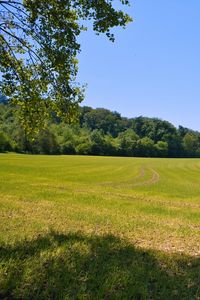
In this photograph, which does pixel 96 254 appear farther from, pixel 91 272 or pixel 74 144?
pixel 74 144

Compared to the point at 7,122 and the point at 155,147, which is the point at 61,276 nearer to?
the point at 7,122

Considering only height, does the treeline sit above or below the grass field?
above

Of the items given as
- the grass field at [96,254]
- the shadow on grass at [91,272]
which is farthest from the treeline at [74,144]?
the shadow on grass at [91,272]

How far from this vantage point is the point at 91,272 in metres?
6.63

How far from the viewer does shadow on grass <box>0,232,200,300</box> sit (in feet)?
19.1

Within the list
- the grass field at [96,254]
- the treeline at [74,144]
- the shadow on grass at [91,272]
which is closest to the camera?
the shadow on grass at [91,272]

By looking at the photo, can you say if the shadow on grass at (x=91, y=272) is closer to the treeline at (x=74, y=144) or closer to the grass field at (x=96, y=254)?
the grass field at (x=96, y=254)

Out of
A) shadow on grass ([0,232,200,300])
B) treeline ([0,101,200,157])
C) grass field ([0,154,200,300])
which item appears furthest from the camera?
treeline ([0,101,200,157])

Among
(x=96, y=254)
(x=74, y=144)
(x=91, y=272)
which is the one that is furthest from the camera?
→ (x=74, y=144)

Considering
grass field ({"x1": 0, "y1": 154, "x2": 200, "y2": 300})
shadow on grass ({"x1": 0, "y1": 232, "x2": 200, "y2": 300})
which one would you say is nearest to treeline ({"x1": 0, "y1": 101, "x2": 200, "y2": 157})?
grass field ({"x1": 0, "y1": 154, "x2": 200, "y2": 300})

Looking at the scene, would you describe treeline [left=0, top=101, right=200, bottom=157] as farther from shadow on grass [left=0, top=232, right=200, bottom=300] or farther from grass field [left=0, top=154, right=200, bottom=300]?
shadow on grass [left=0, top=232, right=200, bottom=300]


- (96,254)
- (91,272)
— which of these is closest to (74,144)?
(96,254)

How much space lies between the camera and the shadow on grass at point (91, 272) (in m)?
5.81

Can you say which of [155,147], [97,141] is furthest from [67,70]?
[155,147]
